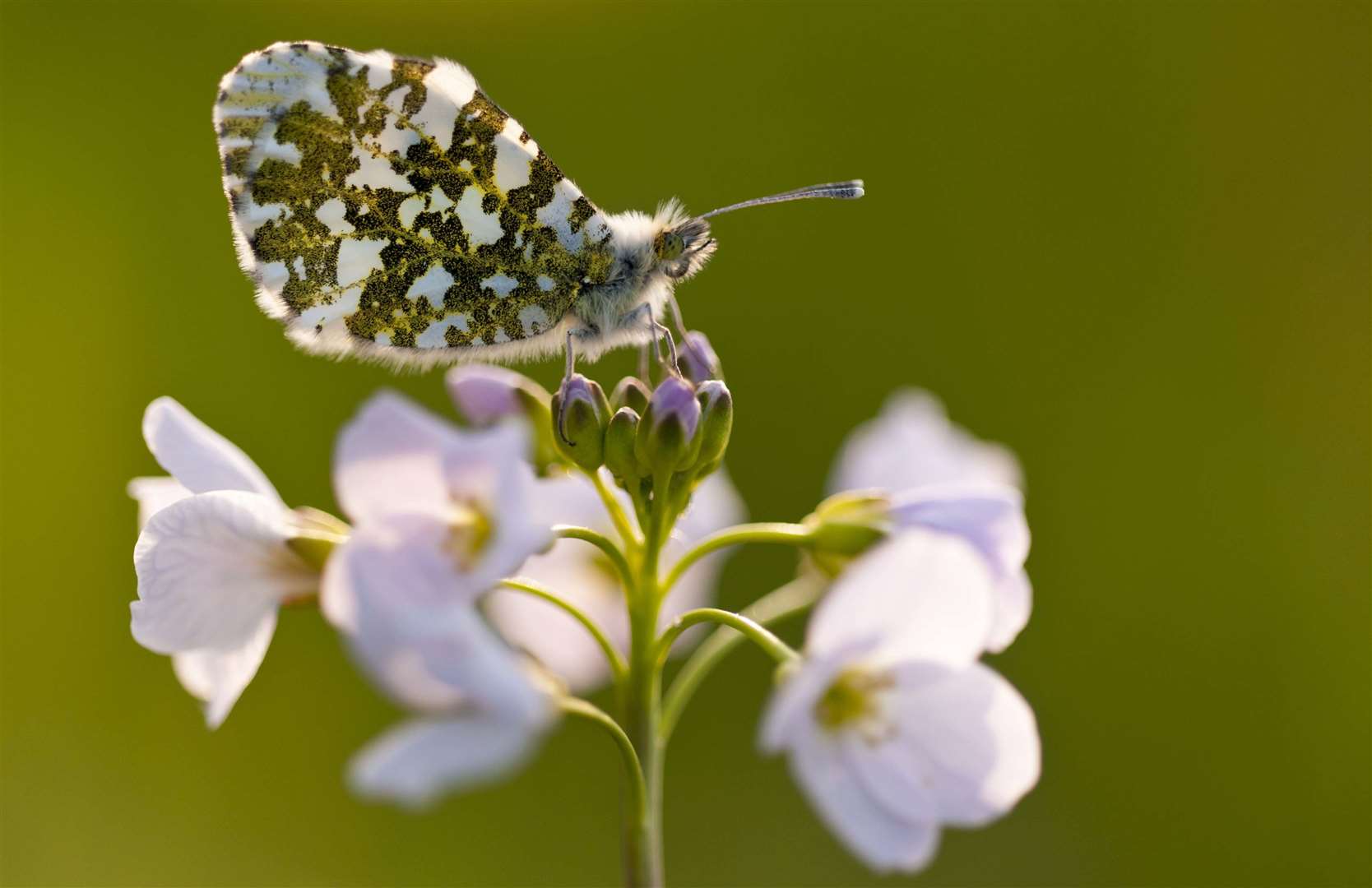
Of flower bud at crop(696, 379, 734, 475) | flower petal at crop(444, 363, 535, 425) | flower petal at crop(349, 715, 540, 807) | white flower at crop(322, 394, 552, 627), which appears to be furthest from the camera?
flower petal at crop(444, 363, 535, 425)

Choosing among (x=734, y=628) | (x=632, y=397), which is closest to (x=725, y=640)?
(x=734, y=628)

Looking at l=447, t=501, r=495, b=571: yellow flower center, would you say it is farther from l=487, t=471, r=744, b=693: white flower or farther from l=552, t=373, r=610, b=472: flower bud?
l=487, t=471, r=744, b=693: white flower

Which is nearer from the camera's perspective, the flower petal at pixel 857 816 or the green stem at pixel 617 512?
the flower petal at pixel 857 816

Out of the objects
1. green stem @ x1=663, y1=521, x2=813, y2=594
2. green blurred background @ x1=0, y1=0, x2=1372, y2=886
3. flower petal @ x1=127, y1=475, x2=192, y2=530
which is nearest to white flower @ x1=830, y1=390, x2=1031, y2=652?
green stem @ x1=663, y1=521, x2=813, y2=594

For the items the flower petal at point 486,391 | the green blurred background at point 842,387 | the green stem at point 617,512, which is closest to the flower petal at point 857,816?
the green stem at point 617,512

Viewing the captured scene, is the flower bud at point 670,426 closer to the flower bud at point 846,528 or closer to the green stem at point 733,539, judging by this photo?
the green stem at point 733,539

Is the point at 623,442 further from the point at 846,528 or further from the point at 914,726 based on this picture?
the point at 914,726

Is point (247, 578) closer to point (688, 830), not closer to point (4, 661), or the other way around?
point (688, 830)
